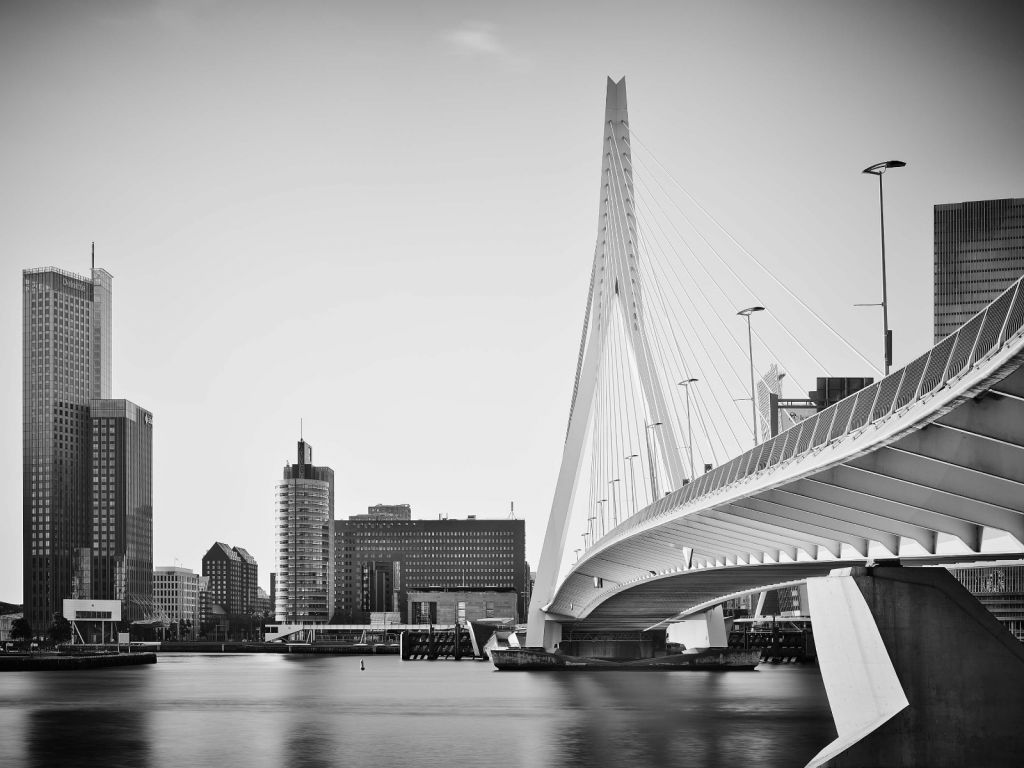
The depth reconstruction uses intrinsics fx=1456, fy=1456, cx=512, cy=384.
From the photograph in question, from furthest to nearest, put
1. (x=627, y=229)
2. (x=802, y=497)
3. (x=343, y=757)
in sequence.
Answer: (x=627, y=229)
(x=343, y=757)
(x=802, y=497)

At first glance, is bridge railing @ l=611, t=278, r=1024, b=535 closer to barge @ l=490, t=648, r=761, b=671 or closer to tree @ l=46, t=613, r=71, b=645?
barge @ l=490, t=648, r=761, b=671

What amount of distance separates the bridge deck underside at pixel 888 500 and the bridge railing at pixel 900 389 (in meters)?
0.28

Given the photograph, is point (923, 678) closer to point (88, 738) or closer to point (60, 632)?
point (88, 738)

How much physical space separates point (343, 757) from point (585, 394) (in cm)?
2799

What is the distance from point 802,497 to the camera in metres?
26.0

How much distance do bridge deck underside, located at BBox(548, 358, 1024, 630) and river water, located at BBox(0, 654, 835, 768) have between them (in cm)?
509

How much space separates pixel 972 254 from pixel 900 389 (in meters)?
134

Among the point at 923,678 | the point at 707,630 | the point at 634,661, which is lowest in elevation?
the point at 634,661

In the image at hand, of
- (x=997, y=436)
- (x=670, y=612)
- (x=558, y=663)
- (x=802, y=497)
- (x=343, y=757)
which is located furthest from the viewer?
(x=558, y=663)

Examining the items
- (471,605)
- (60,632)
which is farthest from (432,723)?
(60,632)

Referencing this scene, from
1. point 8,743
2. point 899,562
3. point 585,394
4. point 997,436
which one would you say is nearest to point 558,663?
point 585,394

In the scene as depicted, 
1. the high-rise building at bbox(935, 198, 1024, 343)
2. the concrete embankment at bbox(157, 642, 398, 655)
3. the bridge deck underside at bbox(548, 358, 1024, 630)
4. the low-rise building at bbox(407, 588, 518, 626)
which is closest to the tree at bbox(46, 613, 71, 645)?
the concrete embankment at bbox(157, 642, 398, 655)

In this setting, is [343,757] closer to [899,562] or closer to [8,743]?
[8,743]

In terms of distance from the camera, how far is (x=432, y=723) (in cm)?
4491
